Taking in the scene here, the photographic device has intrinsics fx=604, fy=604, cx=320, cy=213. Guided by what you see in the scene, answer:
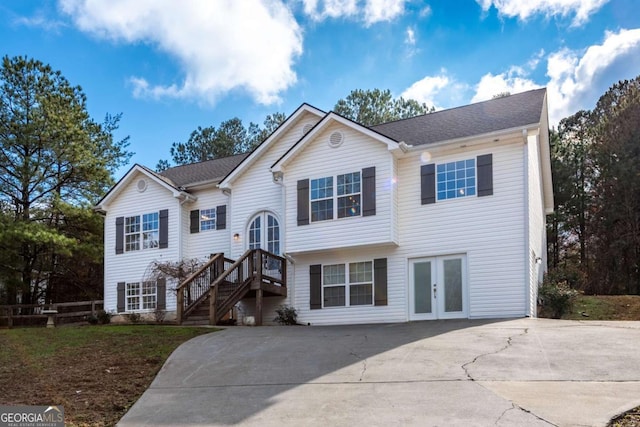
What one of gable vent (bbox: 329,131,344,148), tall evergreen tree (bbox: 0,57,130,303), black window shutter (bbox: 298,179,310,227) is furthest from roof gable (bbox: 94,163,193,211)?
gable vent (bbox: 329,131,344,148)

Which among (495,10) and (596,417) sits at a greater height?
(495,10)

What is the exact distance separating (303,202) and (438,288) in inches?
185

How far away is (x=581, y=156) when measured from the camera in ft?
106

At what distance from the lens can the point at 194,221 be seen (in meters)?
21.6

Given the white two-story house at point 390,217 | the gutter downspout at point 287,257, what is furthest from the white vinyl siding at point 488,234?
the gutter downspout at point 287,257

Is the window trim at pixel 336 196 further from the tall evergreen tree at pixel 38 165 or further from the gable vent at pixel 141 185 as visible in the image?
the tall evergreen tree at pixel 38 165

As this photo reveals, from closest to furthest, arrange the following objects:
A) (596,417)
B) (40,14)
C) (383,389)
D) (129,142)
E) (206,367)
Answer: (596,417) → (383,389) → (206,367) → (40,14) → (129,142)

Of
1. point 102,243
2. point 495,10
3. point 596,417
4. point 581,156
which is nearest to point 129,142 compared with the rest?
point 102,243

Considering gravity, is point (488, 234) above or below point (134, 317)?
above

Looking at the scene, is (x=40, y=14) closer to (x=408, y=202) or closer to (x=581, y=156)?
(x=408, y=202)

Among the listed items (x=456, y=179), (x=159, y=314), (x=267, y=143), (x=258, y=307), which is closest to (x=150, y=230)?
(x=159, y=314)

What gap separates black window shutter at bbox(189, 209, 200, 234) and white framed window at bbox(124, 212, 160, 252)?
50.3 inches

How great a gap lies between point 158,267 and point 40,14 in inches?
358

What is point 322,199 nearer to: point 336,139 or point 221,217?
point 336,139
